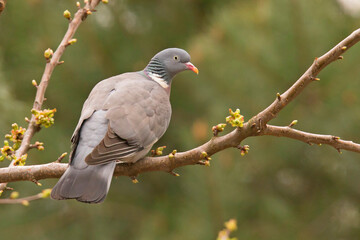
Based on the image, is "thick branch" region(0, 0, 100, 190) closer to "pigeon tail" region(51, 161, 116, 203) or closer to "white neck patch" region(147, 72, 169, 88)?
"pigeon tail" region(51, 161, 116, 203)

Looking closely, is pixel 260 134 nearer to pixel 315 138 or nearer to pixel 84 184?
pixel 315 138

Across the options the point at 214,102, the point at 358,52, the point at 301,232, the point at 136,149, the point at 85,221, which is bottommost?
the point at 85,221

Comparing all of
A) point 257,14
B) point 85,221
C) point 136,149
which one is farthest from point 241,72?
point 136,149

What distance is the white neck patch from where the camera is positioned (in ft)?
11.3

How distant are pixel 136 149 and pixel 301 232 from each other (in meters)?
2.38

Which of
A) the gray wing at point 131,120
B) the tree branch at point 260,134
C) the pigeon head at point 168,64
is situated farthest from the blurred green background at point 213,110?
the tree branch at point 260,134

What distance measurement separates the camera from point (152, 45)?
5.36 metres

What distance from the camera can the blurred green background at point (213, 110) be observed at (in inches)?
172

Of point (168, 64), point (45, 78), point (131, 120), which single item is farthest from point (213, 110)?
point (45, 78)

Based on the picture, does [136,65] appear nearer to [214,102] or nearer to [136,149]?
[214,102]

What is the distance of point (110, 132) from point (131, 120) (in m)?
0.15

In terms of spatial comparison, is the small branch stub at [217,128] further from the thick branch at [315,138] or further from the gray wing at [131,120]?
the gray wing at [131,120]

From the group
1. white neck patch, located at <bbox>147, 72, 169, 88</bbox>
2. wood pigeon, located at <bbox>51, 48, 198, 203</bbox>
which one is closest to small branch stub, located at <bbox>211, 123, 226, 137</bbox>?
wood pigeon, located at <bbox>51, 48, 198, 203</bbox>

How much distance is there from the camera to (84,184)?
240 centimetres
